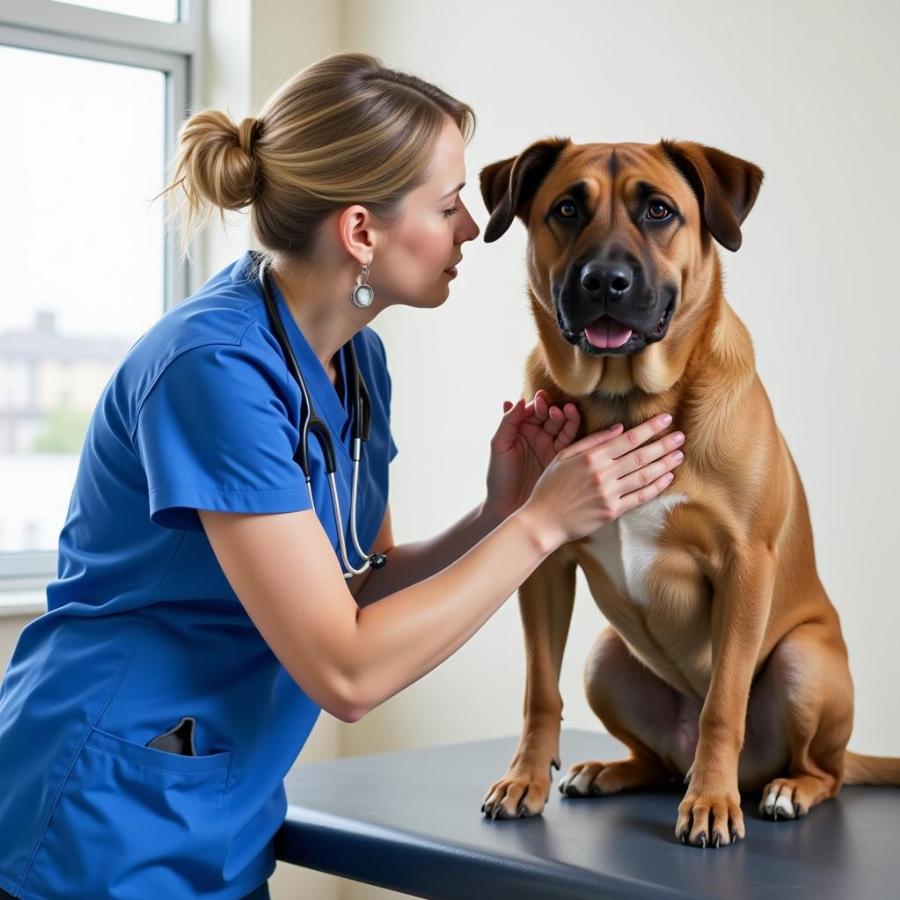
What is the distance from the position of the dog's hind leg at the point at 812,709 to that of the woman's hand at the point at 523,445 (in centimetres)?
37

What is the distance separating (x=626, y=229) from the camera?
4.83ft

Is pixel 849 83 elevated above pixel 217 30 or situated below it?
below

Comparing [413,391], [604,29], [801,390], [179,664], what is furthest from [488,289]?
[179,664]

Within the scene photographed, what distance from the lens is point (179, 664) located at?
136 centimetres

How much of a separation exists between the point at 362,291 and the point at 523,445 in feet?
1.02

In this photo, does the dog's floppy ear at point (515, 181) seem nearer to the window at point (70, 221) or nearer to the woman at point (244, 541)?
the woman at point (244, 541)

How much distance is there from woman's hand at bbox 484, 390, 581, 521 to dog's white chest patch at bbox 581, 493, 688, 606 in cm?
12

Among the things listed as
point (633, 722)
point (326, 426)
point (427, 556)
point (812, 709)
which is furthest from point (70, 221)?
point (812, 709)

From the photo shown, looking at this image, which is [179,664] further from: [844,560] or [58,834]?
[844,560]

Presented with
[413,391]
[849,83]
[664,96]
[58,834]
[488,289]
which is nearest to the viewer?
[58,834]

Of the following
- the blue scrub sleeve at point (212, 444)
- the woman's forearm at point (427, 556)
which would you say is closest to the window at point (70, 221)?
the woman's forearm at point (427, 556)

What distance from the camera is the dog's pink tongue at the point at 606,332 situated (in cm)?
143

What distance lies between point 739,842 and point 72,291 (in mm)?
2334

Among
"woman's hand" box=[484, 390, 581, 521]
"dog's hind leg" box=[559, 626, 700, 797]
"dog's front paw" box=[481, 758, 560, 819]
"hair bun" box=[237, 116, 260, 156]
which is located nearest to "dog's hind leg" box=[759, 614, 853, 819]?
"dog's hind leg" box=[559, 626, 700, 797]
